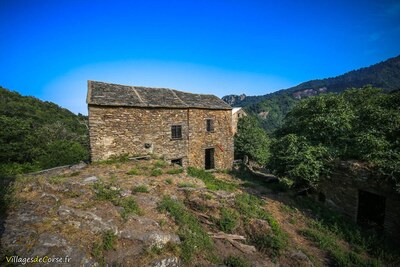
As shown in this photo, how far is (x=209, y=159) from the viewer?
60.4ft

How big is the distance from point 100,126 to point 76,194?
21.9 feet

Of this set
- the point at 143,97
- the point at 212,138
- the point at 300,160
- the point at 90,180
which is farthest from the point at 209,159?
the point at 90,180

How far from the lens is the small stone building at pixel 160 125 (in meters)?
12.9

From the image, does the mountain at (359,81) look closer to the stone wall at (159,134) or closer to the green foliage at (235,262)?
the stone wall at (159,134)

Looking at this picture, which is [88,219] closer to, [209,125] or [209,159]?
[209,125]

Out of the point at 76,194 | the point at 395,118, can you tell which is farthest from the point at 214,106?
the point at 76,194

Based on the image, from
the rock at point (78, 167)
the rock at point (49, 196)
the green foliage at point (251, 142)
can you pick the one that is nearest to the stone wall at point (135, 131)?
the rock at point (78, 167)

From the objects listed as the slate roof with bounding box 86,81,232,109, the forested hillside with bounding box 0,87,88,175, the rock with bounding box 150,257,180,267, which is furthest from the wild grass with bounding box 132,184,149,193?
the forested hillside with bounding box 0,87,88,175

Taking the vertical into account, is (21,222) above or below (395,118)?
below

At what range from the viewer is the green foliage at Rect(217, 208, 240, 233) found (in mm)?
7137

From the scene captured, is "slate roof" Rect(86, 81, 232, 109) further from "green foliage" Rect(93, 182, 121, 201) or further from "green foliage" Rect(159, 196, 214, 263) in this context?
"green foliage" Rect(159, 196, 214, 263)

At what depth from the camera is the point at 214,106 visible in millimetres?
17750

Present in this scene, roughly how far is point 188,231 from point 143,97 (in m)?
11.8

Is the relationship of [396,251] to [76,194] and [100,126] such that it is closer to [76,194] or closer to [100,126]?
[76,194]
